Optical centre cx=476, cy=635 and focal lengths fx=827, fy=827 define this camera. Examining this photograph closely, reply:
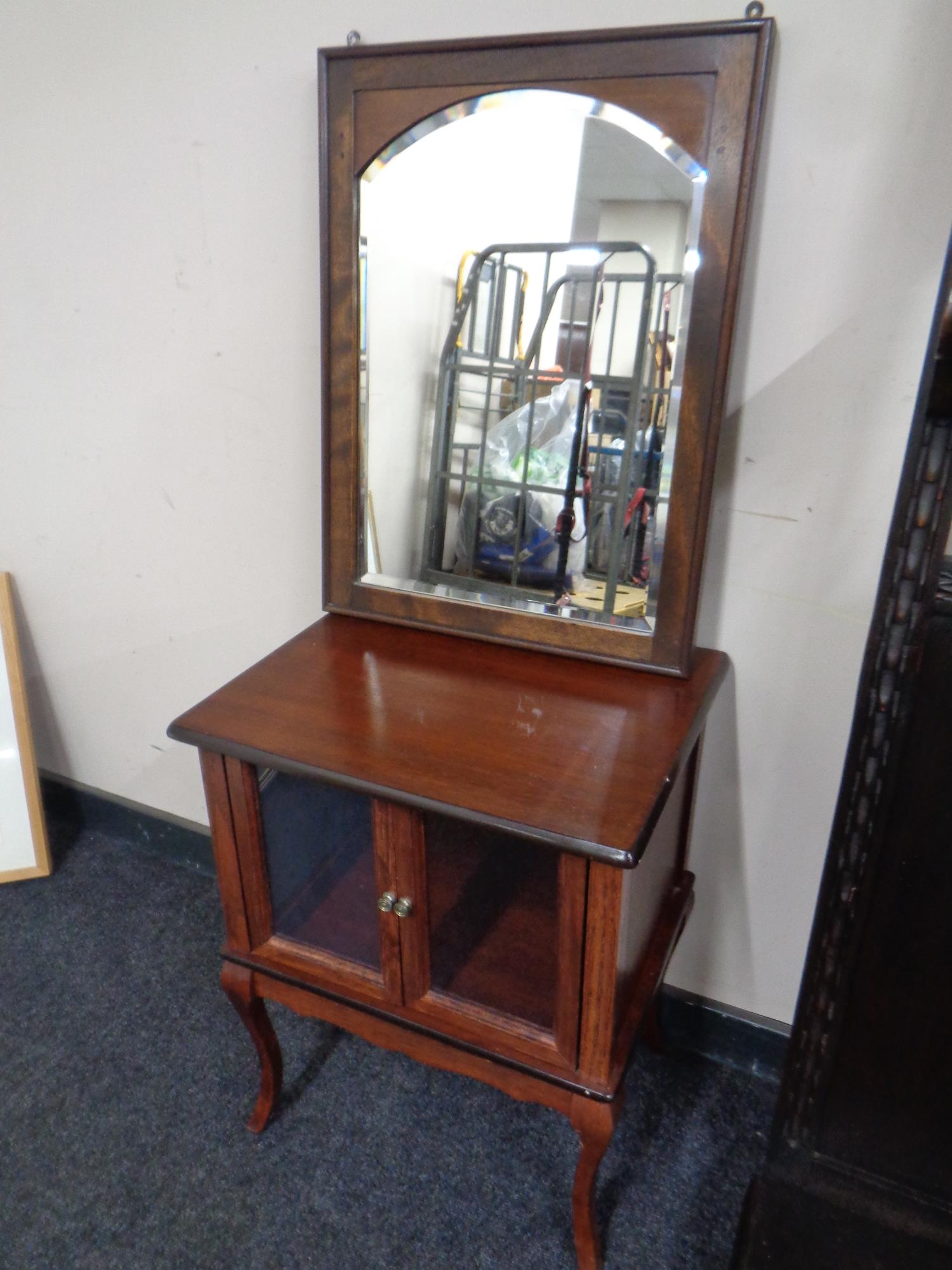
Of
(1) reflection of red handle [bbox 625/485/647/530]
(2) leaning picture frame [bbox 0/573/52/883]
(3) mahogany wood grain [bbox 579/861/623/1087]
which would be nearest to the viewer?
(3) mahogany wood grain [bbox 579/861/623/1087]

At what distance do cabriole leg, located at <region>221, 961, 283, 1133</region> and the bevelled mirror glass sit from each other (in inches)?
22.4

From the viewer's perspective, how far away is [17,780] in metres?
1.71

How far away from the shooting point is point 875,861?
0.87 meters

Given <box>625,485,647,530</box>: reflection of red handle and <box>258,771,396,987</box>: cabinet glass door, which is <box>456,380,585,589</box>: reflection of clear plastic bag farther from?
<box>258,771,396,987</box>: cabinet glass door

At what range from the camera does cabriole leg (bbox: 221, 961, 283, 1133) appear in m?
1.08

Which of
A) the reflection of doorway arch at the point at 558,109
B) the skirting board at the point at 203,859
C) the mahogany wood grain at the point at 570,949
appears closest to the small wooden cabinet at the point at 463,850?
the mahogany wood grain at the point at 570,949

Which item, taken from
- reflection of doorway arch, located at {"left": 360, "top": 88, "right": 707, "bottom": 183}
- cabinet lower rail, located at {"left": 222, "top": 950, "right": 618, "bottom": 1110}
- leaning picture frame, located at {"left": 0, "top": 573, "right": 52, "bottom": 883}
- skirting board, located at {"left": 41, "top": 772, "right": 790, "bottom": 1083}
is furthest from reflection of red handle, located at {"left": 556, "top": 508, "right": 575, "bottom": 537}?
leaning picture frame, located at {"left": 0, "top": 573, "right": 52, "bottom": 883}

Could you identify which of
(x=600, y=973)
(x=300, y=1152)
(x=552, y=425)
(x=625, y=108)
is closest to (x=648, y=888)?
(x=600, y=973)

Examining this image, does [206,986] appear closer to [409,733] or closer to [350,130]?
[409,733]

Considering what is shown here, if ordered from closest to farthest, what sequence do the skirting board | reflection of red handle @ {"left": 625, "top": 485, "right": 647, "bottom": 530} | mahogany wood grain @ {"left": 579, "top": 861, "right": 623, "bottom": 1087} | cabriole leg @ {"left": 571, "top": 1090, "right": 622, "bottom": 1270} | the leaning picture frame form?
mahogany wood grain @ {"left": 579, "top": 861, "right": 623, "bottom": 1087}, cabriole leg @ {"left": 571, "top": 1090, "right": 622, "bottom": 1270}, reflection of red handle @ {"left": 625, "top": 485, "right": 647, "bottom": 530}, the skirting board, the leaning picture frame

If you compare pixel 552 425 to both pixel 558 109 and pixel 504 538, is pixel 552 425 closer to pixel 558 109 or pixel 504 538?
pixel 504 538

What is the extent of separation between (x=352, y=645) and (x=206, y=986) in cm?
78

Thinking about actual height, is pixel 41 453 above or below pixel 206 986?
above

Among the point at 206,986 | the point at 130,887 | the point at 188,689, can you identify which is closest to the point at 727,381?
the point at 188,689
